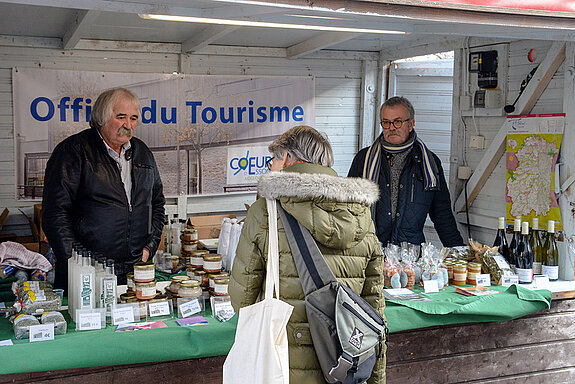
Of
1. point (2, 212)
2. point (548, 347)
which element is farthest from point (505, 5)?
point (2, 212)

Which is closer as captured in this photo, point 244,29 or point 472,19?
point 472,19

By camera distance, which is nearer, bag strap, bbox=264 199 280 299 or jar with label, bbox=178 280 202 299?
bag strap, bbox=264 199 280 299

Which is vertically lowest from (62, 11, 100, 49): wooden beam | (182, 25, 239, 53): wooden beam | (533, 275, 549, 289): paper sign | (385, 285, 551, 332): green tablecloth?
(385, 285, 551, 332): green tablecloth

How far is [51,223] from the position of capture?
3.51 m

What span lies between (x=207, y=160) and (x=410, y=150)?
7.93 feet

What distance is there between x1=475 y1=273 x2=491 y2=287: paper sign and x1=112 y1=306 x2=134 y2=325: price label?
214 centimetres

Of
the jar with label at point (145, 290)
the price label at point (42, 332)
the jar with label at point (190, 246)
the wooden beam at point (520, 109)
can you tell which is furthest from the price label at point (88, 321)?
the wooden beam at point (520, 109)

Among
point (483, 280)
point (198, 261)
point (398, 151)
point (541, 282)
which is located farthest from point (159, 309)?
point (541, 282)

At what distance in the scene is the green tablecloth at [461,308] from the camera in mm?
Result: 3348

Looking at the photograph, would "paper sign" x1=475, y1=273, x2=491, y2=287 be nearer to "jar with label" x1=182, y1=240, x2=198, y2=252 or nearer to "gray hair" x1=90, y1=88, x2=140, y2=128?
"jar with label" x1=182, y1=240, x2=198, y2=252

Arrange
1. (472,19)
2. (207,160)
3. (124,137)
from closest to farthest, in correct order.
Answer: (472,19) → (124,137) → (207,160)

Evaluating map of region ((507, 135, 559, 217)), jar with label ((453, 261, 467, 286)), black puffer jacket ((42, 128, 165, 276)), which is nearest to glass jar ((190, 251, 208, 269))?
black puffer jacket ((42, 128, 165, 276))

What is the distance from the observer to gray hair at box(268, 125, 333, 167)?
2559mm

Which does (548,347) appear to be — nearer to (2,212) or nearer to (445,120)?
(445,120)
